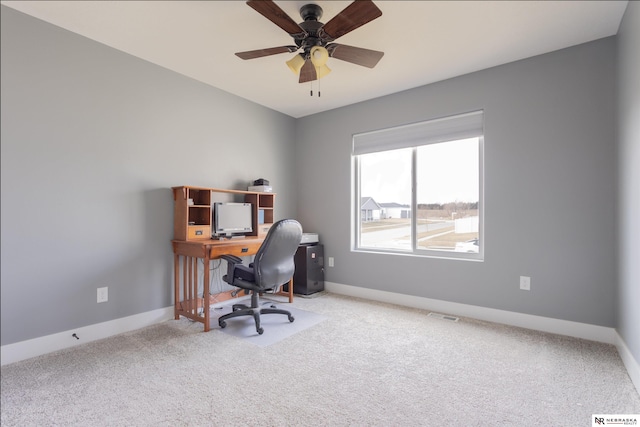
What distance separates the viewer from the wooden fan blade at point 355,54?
86.1 inches

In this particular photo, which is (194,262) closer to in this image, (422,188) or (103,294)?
(103,294)

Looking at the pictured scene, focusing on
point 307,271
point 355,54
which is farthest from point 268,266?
point 355,54

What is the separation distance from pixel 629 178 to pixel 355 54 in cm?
204

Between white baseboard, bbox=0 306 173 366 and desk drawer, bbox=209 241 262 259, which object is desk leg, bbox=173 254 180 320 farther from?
desk drawer, bbox=209 241 262 259

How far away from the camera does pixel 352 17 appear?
1.84 metres

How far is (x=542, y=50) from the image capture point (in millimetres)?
2645

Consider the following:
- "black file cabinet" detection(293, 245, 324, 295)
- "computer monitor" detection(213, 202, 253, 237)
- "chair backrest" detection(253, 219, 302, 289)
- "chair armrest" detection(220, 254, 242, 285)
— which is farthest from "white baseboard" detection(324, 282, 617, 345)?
"chair armrest" detection(220, 254, 242, 285)

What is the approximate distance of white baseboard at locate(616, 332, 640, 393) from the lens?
5.92 ft

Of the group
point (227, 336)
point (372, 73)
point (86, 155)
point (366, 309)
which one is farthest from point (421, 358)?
point (86, 155)

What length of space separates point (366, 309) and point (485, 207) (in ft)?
5.29

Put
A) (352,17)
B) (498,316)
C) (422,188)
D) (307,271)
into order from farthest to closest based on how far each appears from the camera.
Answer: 1. (307,271)
2. (422,188)
3. (498,316)
4. (352,17)

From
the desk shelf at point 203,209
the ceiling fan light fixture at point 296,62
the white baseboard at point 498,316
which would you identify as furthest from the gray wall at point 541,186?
the desk shelf at point 203,209

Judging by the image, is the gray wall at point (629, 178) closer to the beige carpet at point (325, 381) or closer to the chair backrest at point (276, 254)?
the beige carpet at point (325, 381)

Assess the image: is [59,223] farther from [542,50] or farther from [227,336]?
[542,50]
